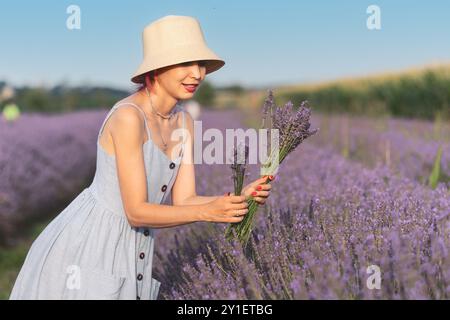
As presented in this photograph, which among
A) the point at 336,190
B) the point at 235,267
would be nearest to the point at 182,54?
the point at 235,267

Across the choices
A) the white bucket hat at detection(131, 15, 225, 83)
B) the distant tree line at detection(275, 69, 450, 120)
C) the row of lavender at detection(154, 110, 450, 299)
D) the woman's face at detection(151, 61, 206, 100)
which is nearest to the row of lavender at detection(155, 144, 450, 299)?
the row of lavender at detection(154, 110, 450, 299)

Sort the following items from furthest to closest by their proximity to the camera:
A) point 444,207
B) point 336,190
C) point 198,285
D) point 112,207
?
point 336,190
point 444,207
point 112,207
point 198,285

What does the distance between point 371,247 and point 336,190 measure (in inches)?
52.1

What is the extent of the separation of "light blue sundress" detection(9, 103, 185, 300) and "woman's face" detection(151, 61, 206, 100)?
0.51 feet

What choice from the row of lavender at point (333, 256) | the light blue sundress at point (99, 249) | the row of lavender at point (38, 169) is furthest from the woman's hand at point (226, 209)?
the row of lavender at point (38, 169)

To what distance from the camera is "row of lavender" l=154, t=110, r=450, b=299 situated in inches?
62.9

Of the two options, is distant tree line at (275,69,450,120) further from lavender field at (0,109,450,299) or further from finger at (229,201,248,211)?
finger at (229,201,248,211)

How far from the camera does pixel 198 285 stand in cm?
196

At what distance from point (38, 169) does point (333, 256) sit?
6.36 meters

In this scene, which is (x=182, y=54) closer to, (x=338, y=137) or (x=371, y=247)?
(x=371, y=247)

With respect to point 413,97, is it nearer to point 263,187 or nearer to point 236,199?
point 263,187

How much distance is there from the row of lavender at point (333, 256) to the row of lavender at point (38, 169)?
359 cm

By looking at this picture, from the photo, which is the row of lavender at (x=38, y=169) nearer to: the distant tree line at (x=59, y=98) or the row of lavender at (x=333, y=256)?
the row of lavender at (x=333, y=256)

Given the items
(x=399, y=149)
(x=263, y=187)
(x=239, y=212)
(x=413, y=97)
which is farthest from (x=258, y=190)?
(x=413, y=97)
